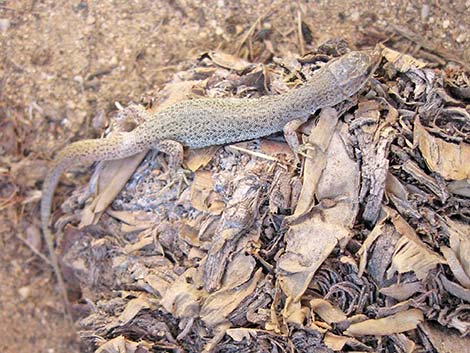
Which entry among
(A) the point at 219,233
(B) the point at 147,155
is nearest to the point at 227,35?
(B) the point at 147,155

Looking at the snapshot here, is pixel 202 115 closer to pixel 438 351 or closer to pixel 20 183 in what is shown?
pixel 20 183

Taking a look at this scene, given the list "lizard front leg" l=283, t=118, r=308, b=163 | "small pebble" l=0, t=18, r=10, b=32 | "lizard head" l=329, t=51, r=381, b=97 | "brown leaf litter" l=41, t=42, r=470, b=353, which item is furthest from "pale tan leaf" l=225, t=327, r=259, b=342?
"small pebble" l=0, t=18, r=10, b=32

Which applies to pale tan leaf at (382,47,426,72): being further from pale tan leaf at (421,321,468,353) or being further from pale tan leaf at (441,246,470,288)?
pale tan leaf at (421,321,468,353)

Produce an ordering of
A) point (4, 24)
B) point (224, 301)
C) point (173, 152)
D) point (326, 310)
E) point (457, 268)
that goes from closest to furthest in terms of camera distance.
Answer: point (457, 268), point (326, 310), point (224, 301), point (173, 152), point (4, 24)

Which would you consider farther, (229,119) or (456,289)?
(229,119)

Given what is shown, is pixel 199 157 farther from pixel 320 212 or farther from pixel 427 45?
pixel 427 45

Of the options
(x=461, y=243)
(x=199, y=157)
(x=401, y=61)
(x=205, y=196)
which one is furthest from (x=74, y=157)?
(x=461, y=243)

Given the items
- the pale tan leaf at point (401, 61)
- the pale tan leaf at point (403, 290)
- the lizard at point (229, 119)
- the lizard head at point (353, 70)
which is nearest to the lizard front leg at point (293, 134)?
the lizard at point (229, 119)
